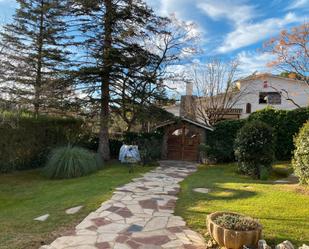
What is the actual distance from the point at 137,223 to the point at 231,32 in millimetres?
13443

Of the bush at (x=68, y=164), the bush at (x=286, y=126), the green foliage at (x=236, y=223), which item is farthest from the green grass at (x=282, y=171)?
the green foliage at (x=236, y=223)

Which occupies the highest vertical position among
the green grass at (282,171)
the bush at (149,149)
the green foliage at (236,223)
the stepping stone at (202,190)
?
the bush at (149,149)

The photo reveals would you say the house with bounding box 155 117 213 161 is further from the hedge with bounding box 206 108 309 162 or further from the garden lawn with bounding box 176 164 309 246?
the garden lawn with bounding box 176 164 309 246

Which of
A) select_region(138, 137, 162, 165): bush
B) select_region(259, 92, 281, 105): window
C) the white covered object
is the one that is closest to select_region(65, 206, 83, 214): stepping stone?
the white covered object

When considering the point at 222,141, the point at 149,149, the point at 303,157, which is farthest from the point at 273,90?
the point at 303,157

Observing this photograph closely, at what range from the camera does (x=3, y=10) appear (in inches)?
626

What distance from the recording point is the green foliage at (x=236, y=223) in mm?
3445

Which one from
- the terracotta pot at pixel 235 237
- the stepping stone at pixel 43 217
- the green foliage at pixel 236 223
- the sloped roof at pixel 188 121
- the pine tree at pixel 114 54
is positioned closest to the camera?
the terracotta pot at pixel 235 237

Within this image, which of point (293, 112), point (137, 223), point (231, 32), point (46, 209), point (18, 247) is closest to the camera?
point (18, 247)

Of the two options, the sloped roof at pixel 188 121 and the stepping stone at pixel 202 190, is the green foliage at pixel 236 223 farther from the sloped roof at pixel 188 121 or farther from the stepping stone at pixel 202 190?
the sloped roof at pixel 188 121

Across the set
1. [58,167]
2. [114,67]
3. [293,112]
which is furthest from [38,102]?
[293,112]

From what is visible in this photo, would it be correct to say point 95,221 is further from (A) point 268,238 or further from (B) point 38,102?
(B) point 38,102

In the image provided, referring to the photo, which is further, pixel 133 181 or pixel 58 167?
pixel 58 167

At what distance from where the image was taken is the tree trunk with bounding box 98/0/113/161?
11893mm
